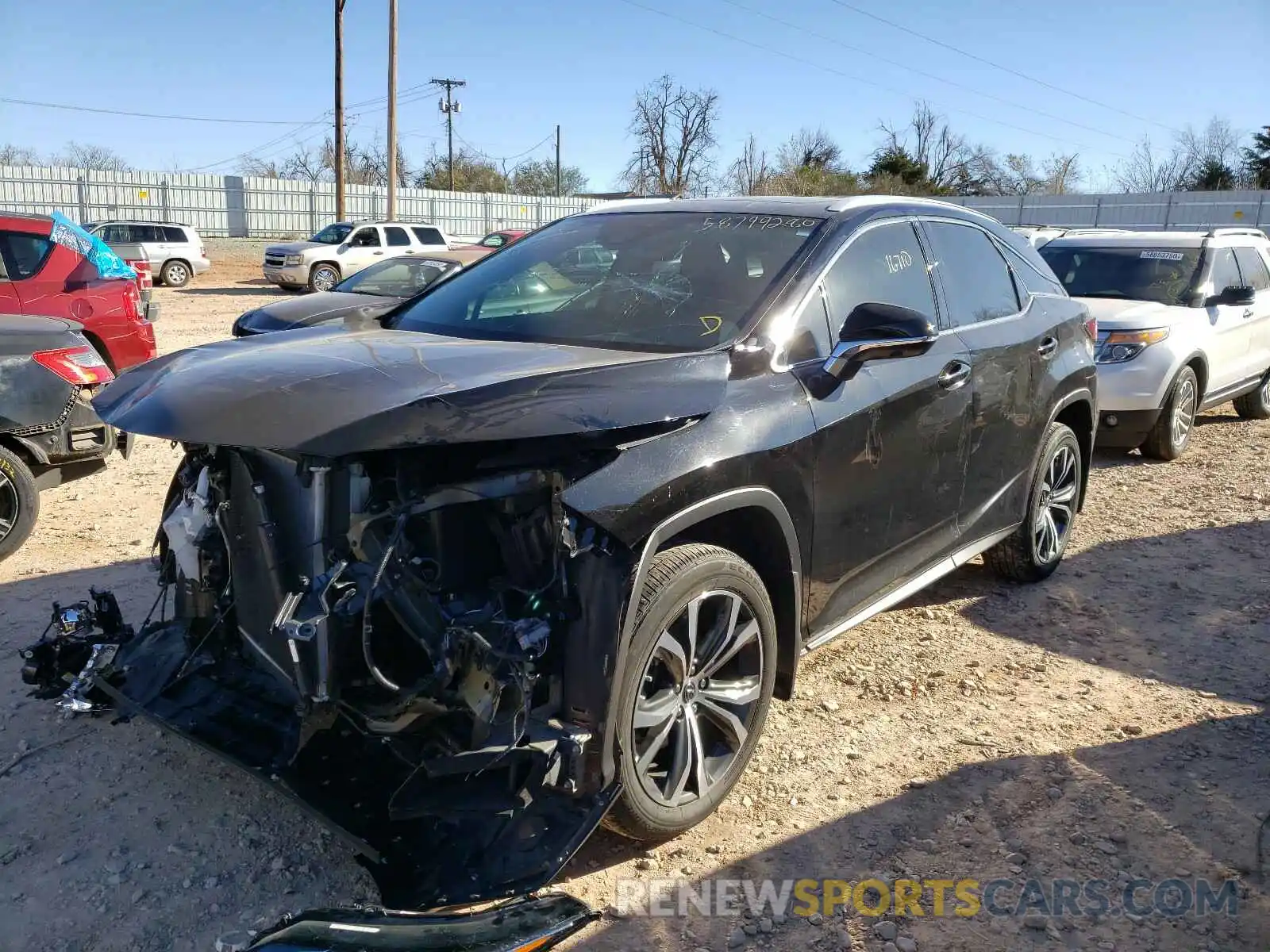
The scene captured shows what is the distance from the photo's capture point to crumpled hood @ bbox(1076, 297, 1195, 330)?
806 centimetres

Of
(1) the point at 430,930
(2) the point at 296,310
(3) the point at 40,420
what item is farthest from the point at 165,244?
(1) the point at 430,930

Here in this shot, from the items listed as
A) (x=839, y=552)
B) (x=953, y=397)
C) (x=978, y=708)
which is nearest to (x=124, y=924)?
(x=839, y=552)

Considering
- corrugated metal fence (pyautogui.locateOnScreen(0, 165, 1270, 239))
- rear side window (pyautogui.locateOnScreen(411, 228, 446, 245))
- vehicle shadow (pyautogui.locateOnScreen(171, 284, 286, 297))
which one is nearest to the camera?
vehicle shadow (pyautogui.locateOnScreen(171, 284, 286, 297))

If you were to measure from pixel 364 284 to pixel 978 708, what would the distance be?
37.9 ft

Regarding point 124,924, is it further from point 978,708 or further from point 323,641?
point 978,708

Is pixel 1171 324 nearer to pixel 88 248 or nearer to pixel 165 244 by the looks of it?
pixel 88 248

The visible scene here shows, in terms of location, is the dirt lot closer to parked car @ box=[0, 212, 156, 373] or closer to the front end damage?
the front end damage

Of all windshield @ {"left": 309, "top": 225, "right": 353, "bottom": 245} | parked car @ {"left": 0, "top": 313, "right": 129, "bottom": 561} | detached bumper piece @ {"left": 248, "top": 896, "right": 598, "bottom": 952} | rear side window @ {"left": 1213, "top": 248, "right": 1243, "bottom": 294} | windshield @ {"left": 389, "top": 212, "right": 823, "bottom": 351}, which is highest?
windshield @ {"left": 309, "top": 225, "right": 353, "bottom": 245}

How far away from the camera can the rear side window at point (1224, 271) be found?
8898mm

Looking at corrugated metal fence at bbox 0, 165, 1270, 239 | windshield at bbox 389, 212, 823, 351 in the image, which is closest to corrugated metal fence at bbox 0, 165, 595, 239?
corrugated metal fence at bbox 0, 165, 1270, 239

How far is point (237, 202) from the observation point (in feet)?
114

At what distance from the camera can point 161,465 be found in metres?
7.27

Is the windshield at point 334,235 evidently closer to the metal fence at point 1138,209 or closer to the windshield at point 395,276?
the windshield at point 395,276

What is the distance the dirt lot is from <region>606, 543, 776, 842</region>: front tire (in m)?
0.19
